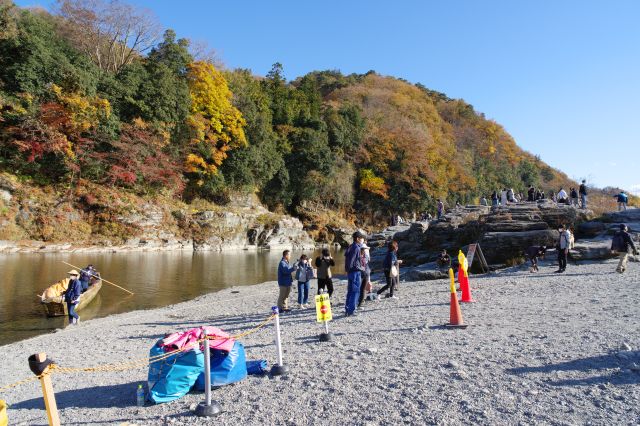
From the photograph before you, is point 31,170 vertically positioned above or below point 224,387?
above

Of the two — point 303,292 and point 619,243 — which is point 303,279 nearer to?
point 303,292

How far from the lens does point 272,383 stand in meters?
5.87

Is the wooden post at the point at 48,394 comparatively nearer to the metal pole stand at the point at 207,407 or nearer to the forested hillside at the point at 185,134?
the metal pole stand at the point at 207,407

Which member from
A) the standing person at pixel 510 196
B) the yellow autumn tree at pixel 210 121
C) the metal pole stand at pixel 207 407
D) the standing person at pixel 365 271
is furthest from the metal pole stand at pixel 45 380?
the yellow autumn tree at pixel 210 121

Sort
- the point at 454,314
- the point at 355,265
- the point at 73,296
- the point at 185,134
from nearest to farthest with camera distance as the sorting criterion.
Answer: the point at 454,314 < the point at 355,265 < the point at 73,296 < the point at 185,134

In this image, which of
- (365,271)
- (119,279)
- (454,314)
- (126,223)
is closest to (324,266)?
(365,271)

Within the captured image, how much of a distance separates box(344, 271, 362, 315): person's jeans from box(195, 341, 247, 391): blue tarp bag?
466 cm

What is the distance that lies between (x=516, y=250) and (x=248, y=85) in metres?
47.0

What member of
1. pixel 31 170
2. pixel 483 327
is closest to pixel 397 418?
pixel 483 327

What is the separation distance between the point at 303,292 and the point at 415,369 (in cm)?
761

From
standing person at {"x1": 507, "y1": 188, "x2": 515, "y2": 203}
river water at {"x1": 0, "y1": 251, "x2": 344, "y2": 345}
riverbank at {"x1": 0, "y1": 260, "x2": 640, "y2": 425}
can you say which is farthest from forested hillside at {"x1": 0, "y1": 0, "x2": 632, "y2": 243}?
riverbank at {"x1": 0, "y1": 260, "x2": 640, "y2": 425}

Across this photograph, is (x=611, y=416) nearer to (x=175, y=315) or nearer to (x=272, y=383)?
(x=272, y=383)

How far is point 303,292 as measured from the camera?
1324 cm

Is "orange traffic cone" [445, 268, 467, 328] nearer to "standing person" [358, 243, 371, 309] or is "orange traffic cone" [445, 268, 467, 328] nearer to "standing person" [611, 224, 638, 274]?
"standing person" [358, 243, 371, 309]
